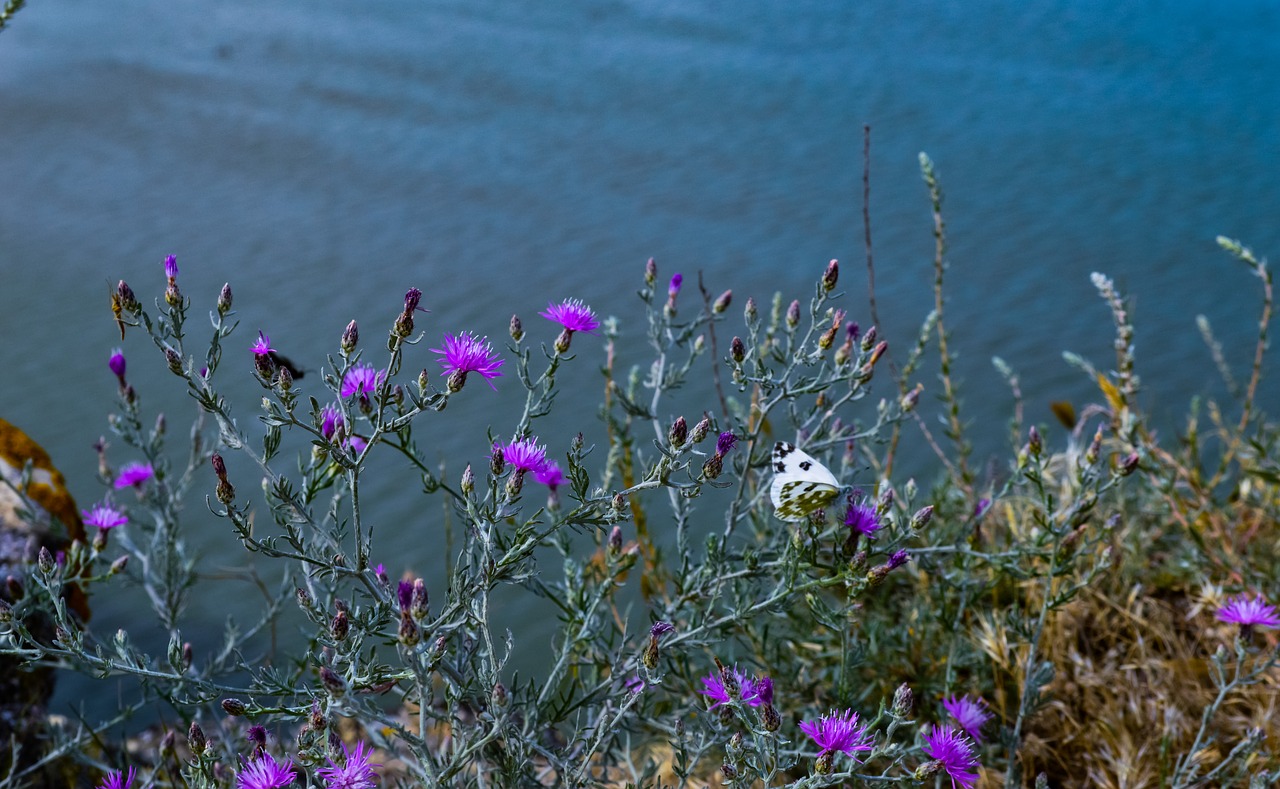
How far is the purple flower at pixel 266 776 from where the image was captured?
1.67 m

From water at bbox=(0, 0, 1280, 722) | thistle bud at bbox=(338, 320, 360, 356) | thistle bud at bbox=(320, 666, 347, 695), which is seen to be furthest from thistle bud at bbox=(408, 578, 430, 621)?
water at bbox=(0, 0, 1280, 722)

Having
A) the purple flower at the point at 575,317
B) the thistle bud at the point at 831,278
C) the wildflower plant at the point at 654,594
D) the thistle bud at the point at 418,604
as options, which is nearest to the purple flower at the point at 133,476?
the wildflower plant at the point at 654,594

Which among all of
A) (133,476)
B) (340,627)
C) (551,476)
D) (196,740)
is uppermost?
(340,627)

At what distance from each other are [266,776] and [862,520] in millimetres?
1041

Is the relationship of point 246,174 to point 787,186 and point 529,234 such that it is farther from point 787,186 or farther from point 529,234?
point 787,186

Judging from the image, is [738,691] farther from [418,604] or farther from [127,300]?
[127,300]

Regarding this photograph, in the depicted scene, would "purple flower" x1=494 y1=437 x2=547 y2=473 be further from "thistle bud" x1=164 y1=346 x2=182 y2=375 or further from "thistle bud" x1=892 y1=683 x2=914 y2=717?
"thistle bud" x1=892 y1=683 x2=914 y2=717

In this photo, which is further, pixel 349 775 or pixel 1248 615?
pixel 1248 615

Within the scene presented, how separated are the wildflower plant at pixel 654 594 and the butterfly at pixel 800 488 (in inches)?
1.6

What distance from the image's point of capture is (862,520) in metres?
2.05

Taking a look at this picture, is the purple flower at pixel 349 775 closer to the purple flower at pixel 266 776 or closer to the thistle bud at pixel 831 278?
the purple flower at pixel 266 776

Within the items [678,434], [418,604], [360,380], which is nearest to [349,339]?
[360,380]

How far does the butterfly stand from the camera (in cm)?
187

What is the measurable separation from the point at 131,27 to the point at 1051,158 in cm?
753
